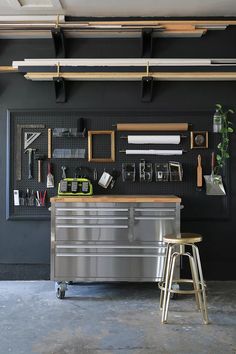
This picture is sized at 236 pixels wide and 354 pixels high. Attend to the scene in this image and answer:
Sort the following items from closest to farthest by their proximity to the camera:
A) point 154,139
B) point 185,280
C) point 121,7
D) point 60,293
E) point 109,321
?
1. point 109,321
2. point 185,280
3. point 60,293
4. point 121,7
5. point 154,139

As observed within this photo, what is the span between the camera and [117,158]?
4371mm

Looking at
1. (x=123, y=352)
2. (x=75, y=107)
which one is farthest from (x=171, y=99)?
(x=123, y=352)

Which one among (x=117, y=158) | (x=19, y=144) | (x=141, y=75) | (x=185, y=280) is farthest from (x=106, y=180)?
(x=185, y=280)

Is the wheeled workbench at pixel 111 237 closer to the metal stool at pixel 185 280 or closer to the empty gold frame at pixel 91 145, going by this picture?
the metal stool at pixel 185 280

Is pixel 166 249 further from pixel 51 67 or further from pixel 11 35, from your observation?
pixel 11 35

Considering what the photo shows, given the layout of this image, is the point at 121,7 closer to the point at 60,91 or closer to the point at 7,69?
the point at 60,91

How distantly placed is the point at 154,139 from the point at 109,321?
189cm

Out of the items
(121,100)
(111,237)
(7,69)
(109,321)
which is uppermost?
(7,69)

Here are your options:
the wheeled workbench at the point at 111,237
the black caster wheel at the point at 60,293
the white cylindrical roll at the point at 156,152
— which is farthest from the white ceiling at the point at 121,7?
the black caster wheel at the point at 60,293

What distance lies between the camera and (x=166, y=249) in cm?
368

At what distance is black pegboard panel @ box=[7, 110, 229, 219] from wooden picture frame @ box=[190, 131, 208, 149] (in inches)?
1.8

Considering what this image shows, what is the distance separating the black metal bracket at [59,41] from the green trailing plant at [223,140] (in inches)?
67.1

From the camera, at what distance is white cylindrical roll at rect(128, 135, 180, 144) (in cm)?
428

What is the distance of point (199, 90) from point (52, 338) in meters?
2.85
